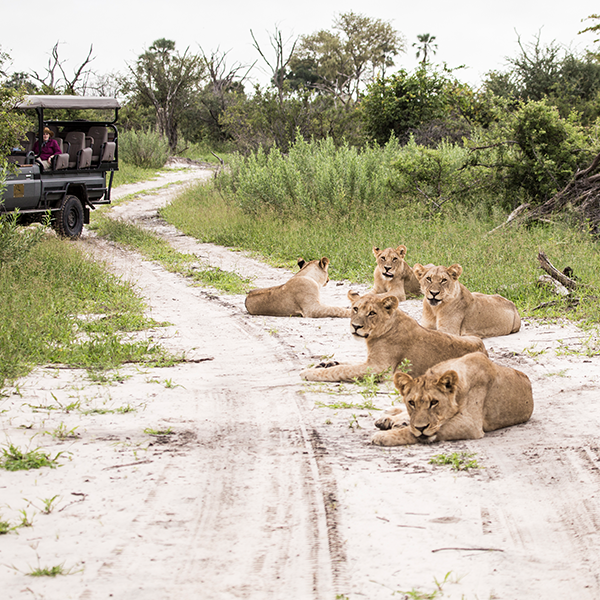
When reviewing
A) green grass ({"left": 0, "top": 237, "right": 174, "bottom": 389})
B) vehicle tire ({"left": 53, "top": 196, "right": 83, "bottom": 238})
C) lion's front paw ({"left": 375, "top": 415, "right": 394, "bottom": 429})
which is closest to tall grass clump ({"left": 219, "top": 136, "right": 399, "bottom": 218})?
vehicle tire ({"left": 53, "top": 196, "right": 83, "bottom": 238})

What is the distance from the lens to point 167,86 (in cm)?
4009

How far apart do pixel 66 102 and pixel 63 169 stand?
1177 millimetres

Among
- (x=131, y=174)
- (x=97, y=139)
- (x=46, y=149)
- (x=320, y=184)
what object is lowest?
(x=320, y=184)

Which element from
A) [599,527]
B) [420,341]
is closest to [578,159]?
[420,341]

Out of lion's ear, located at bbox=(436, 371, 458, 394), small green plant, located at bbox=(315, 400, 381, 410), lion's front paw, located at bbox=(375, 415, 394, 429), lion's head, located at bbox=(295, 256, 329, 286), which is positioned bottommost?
small green plant, located at bbox=(315, 400, 381, 410)

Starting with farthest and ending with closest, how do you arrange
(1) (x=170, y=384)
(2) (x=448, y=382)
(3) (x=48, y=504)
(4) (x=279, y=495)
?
(1) (x=170, y=384)
(2) (x=448, y=382)
(4) (x=279, y=495)
(3) (x=48, y=504)

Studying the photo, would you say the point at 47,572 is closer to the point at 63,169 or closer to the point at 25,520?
the point at 25,520

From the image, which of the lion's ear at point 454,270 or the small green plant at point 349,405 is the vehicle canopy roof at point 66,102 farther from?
the small green plant at point 349,405

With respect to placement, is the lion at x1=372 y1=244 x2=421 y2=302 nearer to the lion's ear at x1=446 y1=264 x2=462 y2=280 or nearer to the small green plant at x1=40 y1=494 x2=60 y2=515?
the lion's ear at x1=446 y1=264 x2=462 y2=280

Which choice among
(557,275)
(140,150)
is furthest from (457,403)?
(140,150)

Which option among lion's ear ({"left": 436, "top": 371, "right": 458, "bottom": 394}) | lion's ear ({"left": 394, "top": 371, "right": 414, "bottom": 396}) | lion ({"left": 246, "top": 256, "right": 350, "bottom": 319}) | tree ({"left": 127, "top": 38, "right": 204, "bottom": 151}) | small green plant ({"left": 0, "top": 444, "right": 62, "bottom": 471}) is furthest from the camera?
tree ({"left": 127, "top": 38, "right": 204, "bottom": 151})

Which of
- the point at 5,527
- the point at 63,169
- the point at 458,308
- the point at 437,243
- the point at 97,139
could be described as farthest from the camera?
the point at 97,139

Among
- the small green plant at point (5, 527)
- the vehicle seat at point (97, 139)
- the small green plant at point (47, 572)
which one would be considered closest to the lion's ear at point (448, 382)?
the small green plant at point (47, 572)

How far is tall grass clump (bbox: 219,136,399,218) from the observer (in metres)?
12.5
